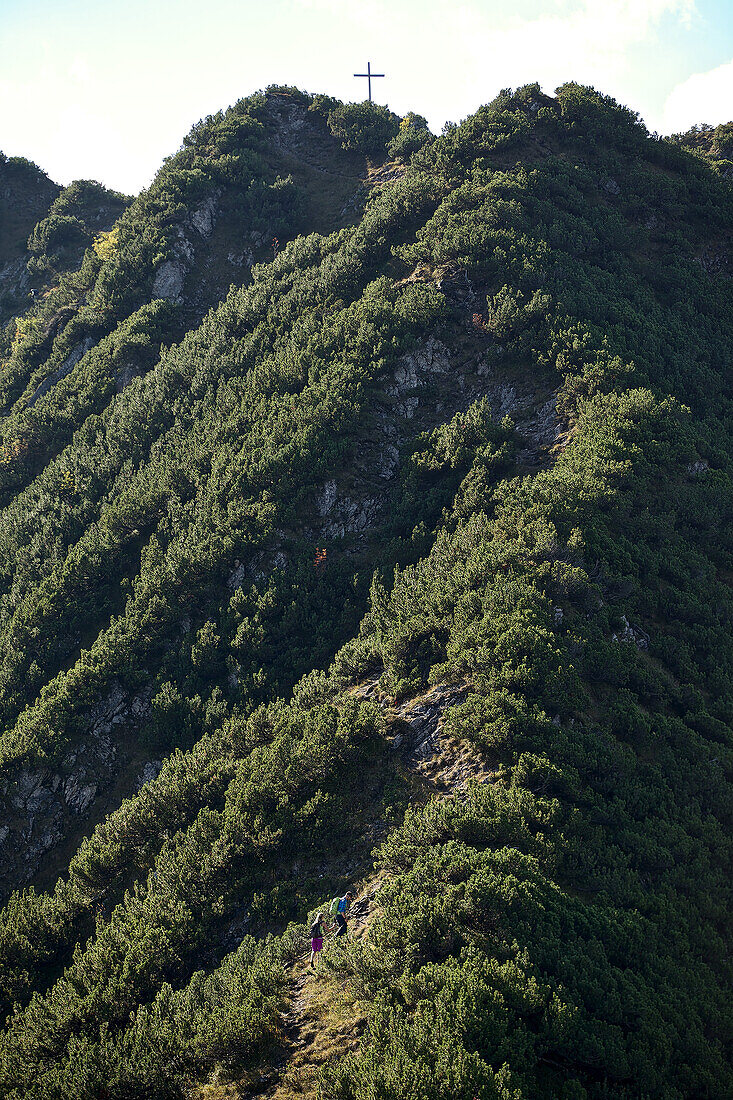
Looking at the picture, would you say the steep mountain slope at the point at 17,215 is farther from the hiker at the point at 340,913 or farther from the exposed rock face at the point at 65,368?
the hiker at the point at 340,913

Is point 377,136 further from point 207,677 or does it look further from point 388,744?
point 388,744

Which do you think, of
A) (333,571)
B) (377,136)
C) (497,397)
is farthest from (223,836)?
(377,136)

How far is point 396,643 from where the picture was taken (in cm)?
3962

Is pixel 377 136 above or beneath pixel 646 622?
above

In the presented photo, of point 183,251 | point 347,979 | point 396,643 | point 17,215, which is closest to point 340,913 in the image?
point 347,979

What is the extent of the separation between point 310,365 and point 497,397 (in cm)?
1706

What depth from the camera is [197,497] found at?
56656mm

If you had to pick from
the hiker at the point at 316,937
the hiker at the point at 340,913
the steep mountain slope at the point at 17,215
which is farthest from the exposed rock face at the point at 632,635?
the steep mountain slope at the point at 17,215

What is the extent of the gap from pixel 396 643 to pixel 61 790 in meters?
25.9

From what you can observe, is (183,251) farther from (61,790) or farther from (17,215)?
(61,790)

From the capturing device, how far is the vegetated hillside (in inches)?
974

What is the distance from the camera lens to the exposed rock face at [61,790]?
1738 inches

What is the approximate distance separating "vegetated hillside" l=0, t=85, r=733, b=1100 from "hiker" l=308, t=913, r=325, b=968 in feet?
3.04

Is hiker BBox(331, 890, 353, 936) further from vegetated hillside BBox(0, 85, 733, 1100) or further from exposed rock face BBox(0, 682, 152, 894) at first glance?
exposed rock face BBox(0, 682, 152, 894)
